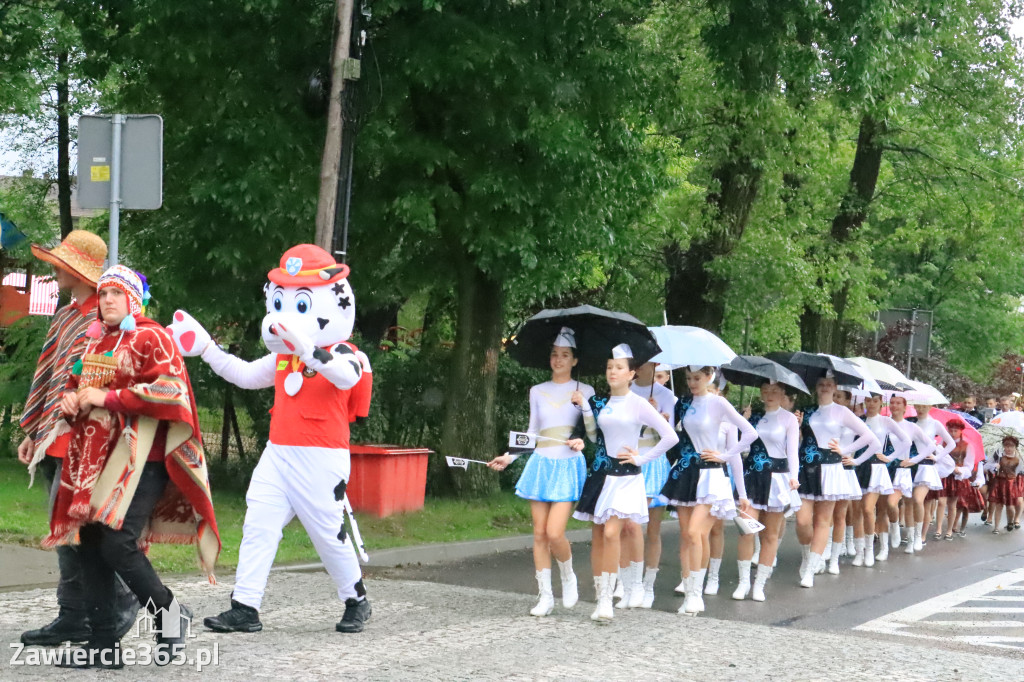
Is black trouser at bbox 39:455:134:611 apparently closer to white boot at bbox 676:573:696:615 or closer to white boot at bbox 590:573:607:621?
white boot at bbox 590:573:607:621

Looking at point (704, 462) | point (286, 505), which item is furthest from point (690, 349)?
point (286, 505)

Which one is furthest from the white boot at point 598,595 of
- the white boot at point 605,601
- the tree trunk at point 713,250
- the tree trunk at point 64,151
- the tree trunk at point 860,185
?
the tree trunk at point 860,185

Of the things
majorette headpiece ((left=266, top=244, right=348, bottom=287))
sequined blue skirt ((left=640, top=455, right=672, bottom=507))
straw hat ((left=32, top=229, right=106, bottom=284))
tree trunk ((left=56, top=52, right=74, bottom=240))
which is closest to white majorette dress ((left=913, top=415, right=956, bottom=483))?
sequined blue skirt ((left=640, top=455, right=672, bottom=507))

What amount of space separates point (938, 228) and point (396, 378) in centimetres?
1533

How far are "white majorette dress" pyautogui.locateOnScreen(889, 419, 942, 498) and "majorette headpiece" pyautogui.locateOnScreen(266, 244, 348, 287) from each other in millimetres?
9342

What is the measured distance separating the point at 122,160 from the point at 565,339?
3.29m

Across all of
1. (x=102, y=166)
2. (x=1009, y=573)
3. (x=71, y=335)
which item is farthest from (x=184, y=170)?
(x=1009, y=573)

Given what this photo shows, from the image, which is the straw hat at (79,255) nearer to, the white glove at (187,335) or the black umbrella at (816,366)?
the white glove at (187,335)

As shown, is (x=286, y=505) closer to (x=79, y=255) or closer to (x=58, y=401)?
(x=58, y=401)

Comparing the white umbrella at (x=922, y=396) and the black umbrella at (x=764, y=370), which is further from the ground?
the black umbrella at (x=764, y=370)

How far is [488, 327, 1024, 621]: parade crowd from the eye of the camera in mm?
9578

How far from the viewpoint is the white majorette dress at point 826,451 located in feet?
42.5

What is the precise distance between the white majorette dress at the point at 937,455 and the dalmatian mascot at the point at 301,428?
9.77 meters

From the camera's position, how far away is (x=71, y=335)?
6.98 metres
